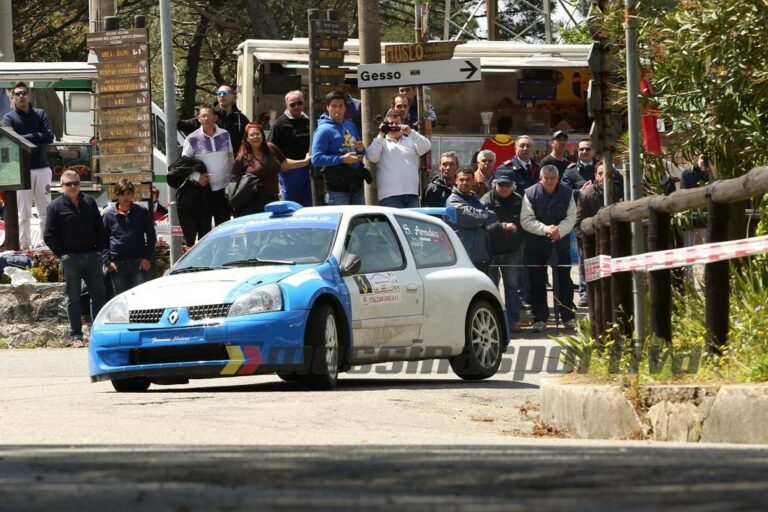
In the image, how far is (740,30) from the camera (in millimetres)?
13164

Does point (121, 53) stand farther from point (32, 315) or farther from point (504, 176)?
point (504, 176)

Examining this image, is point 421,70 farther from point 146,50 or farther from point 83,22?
point 83,22

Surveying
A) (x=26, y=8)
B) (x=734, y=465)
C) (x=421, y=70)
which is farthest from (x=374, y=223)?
(x=26, y=8)

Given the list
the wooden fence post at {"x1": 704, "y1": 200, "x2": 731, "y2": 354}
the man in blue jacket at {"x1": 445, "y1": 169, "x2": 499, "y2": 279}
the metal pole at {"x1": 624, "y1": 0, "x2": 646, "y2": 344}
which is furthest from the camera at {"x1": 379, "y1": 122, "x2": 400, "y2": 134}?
the wooden fence post at {"x1": 704, "y1": 200, "x2": 731, "y2": 354}

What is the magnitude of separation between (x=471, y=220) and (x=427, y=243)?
4309mm

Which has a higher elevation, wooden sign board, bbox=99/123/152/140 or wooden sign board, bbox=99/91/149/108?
wooden sign board, bbox=99/91/149/108

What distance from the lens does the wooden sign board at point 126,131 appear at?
22203 millimetres

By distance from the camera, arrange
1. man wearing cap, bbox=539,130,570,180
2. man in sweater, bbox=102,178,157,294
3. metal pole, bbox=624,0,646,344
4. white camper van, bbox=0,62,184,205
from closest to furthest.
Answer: metal pole, bbox=624,0,646,344 < man in sweater, bbox=102,178,157,294 < man wearing cap, bbox=539,130,570,180 < white camper van, bbox=0,62,184,205

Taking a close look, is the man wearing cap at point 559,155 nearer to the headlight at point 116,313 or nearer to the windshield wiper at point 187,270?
the windshield wiper at point 187,270

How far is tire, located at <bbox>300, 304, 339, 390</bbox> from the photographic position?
1267cm

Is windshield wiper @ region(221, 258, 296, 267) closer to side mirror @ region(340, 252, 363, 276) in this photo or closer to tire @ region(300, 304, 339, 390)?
side mirror @ region(340, 252, 363, 276)

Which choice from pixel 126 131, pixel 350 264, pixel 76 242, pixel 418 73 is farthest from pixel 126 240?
pixel 350 264

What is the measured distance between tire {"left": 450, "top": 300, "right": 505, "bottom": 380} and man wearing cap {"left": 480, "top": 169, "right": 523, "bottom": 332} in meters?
4.37

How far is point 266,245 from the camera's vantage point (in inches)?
545
